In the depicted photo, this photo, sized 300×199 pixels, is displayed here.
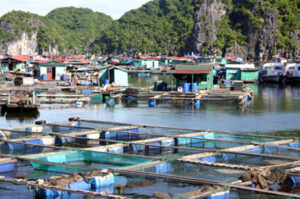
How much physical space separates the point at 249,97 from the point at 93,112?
1613 centimetres

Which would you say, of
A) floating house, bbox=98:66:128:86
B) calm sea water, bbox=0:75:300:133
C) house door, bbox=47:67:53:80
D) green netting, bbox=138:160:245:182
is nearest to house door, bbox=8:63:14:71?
house door, bbox=47:67:53:80

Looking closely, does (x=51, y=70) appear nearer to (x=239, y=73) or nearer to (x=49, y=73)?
(x=49, y=73)

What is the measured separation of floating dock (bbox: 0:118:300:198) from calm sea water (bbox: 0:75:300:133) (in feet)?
21.8

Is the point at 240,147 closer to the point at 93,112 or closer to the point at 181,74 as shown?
the point at 93,112

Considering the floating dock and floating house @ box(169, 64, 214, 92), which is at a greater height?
floating house @ box(169, 64, 214, 92)

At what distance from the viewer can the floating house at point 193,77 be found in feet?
133

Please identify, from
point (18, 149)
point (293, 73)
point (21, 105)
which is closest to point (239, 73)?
point (293, 73)

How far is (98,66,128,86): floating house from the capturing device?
1857 inches

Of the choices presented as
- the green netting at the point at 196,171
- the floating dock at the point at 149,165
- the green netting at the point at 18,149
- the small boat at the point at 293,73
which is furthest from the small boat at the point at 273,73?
the green netting at the point at 196,171

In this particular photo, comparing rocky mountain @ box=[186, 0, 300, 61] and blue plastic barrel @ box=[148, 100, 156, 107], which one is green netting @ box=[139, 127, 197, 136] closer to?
blue plastic barrel @ box=[148, 100, 156, 107]

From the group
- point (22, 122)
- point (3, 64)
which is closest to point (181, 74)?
point (22, 122)

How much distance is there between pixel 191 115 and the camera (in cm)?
3186

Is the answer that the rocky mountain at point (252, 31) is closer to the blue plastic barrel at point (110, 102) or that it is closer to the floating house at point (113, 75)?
the floating house at point (113, 75)

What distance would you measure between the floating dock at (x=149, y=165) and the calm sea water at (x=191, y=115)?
21.8ft
